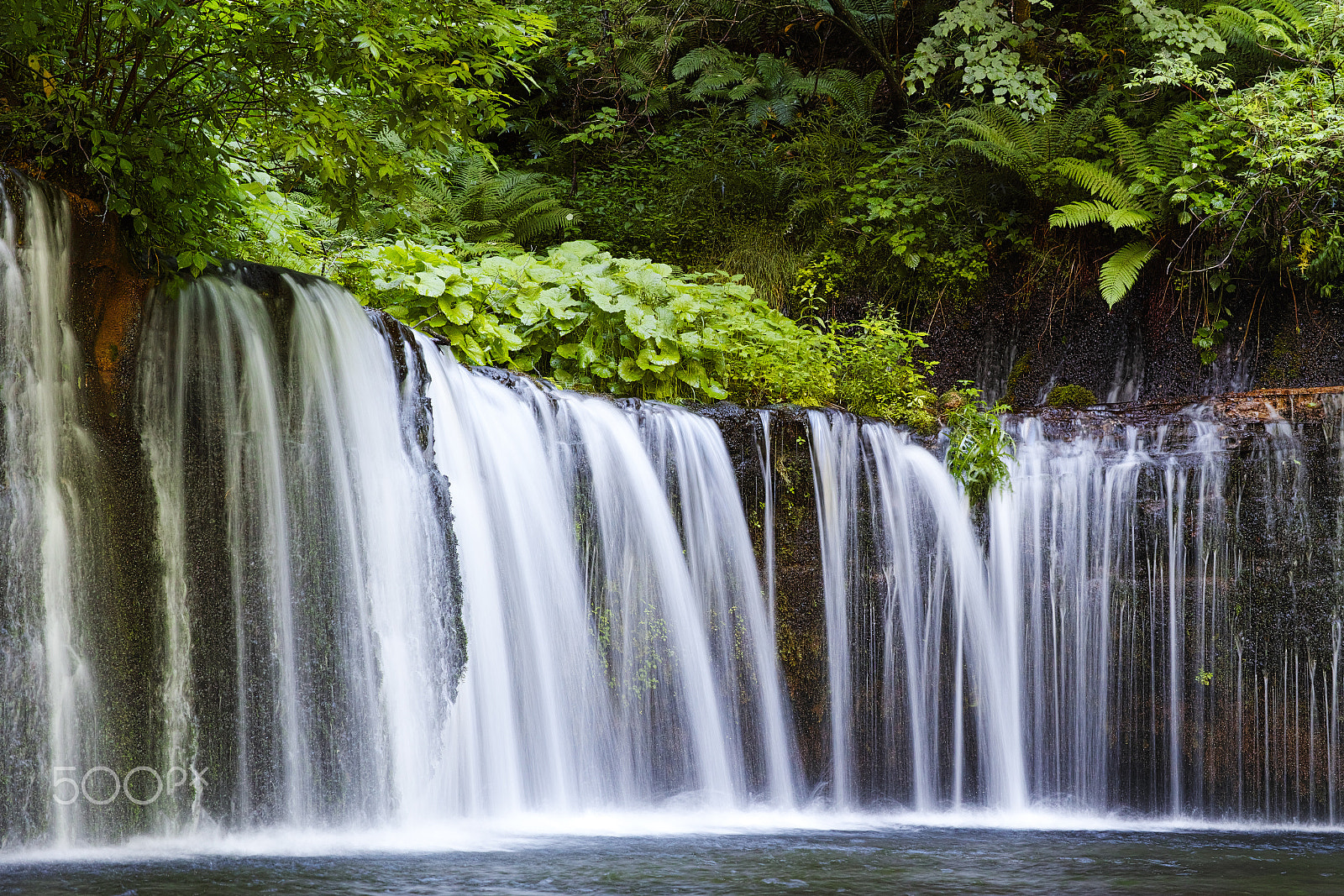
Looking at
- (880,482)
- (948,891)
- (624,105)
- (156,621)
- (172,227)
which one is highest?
(624,105)

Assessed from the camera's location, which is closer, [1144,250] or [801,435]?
[801,435]

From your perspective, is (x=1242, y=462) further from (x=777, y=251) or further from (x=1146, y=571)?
(x=777, y=251)

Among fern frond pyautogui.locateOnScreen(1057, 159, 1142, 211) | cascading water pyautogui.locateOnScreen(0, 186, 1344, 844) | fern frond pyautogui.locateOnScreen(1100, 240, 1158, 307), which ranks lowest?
cascading water pyautogui.locateOnScreen(0, 186, 1344, 844)

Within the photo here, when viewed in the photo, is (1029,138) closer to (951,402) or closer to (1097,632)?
(951,402)

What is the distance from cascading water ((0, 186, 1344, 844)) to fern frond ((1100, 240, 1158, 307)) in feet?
6.86

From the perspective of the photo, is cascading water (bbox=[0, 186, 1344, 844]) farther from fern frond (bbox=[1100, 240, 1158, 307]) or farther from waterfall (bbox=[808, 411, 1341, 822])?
fern frond (bbox=[1100, 240, 1158, 307])

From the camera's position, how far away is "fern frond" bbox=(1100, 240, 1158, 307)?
358 inches

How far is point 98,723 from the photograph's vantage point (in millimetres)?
4492

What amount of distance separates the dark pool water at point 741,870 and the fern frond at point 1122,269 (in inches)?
190

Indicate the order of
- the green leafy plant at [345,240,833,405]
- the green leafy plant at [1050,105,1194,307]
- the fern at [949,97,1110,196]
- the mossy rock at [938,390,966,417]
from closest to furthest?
the green leafy plant at [345,240,833,405], the mossy rock at [938,390,966,417], the green leafy plant at [1050,105,1194,307], the fern at [949,97,1110,196]

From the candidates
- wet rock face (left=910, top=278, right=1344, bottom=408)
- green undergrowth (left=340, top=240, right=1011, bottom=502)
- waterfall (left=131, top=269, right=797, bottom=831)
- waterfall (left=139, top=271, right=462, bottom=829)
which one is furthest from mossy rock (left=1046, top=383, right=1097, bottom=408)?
waterfall (left=139, top=271, right=462, bottom=829)

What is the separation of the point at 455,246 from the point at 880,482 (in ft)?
17.8

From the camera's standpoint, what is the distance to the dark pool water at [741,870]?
3.67 meters

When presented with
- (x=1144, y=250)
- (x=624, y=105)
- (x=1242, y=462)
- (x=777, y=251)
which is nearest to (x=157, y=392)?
(x=1242, y=462)
